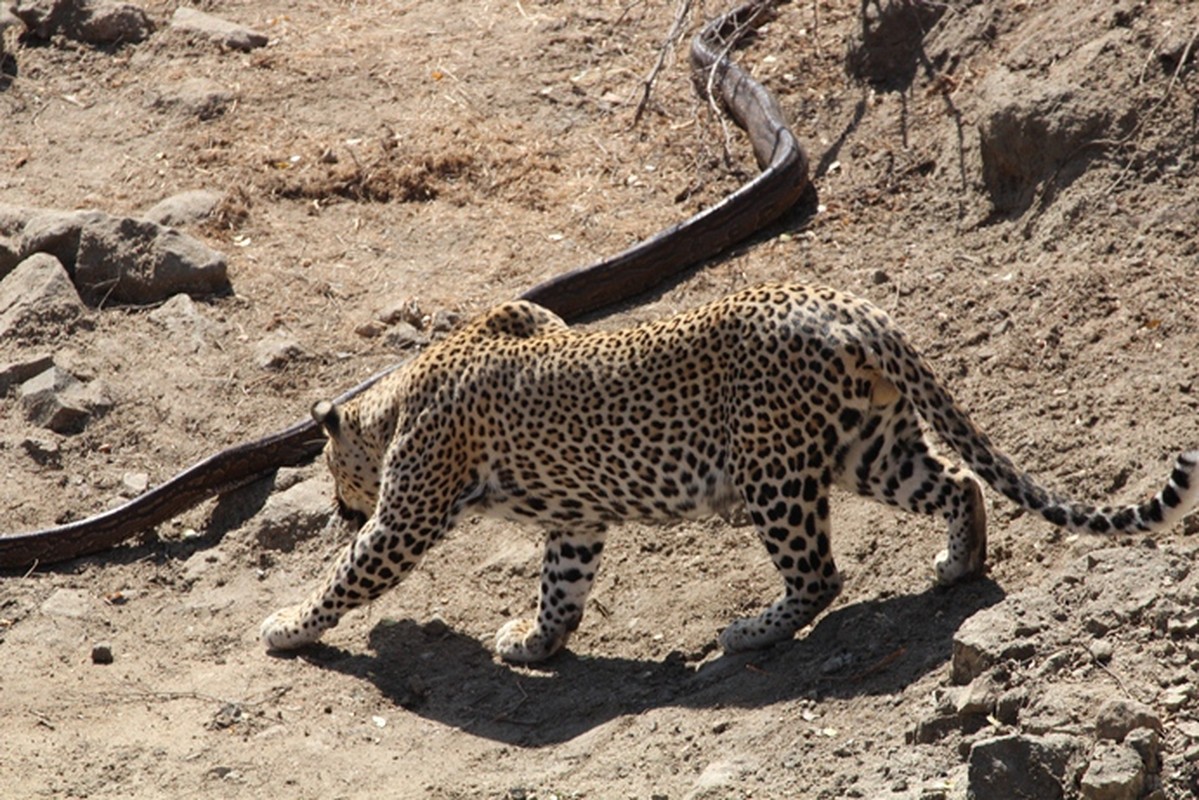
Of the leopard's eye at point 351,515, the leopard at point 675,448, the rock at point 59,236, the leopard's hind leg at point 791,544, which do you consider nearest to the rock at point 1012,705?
the leopard at point 675,448

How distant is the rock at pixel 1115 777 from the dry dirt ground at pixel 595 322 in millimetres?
303

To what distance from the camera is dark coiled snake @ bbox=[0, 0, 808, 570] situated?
38.2ft

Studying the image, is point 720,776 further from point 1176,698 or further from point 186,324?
point 186,324

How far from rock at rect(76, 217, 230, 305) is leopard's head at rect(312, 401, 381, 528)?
12.1 feet

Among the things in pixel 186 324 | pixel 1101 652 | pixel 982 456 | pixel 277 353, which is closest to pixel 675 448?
pixel 982 456

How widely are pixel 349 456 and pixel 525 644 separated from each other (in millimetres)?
1699

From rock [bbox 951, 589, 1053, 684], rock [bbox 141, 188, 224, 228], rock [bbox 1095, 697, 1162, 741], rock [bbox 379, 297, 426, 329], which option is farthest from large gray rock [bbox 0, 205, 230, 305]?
rock [bbox 1095, 697, 1162, 741]

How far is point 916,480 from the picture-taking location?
8.52 m

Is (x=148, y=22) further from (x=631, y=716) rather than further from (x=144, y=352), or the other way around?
(x=631, y=716)

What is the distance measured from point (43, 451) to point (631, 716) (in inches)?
225

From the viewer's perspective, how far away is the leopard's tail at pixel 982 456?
7691 mm

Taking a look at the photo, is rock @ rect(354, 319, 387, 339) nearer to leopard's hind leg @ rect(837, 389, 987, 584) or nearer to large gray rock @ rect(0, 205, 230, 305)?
large gray rock @ rect(0, 205, 230, 305)

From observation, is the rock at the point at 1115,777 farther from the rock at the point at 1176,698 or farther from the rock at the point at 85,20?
the rock at the point at 85,20

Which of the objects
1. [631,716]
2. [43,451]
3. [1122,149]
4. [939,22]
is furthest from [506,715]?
[939,22]
